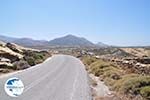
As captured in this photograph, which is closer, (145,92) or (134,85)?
(145,92)

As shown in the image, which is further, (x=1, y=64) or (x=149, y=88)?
(x=1, y=64)

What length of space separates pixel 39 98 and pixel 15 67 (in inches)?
969

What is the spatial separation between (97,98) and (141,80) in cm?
291

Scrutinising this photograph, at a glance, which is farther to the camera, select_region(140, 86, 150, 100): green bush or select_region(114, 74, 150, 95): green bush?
select_region(114, 74, 150, 95): green bush

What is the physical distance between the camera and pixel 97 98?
20.7 m

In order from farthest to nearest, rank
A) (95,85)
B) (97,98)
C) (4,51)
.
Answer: (4,51)
(95,85)
(97,98)

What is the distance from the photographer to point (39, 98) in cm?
1839

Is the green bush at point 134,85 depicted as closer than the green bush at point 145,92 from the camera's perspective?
No

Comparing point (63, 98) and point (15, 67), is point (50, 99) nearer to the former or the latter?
point (63, 98)

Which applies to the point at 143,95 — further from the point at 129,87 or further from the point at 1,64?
the point at 1,64

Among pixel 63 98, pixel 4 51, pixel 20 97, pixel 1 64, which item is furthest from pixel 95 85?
pixel 4 51

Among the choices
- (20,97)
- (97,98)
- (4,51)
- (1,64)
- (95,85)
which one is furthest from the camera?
(4,51)

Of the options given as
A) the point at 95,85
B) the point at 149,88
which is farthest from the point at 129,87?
the point at 95,85

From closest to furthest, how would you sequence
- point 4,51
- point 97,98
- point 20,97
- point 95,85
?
1. point 20,97
2. point 97,98
3. point 95,85
4. point 4,51
